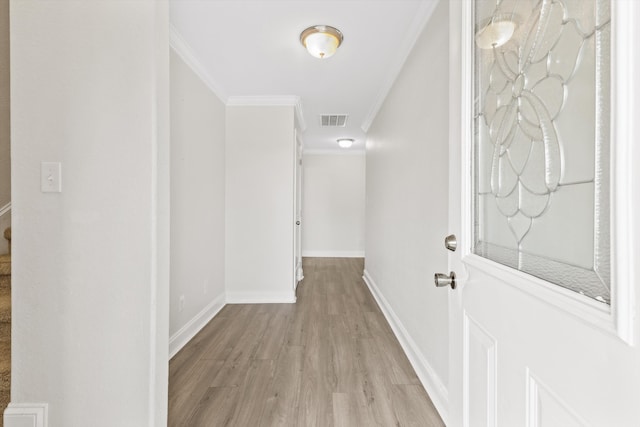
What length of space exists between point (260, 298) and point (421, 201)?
2.36 m

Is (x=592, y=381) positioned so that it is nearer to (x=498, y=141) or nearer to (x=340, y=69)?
(x=498, y=141)

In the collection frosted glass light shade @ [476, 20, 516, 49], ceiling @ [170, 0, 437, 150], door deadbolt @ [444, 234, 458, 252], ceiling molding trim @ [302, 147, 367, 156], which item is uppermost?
ceiling molding trim @ [302, 147, 367, 156]

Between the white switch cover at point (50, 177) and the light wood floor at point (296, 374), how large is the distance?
129 centimetres

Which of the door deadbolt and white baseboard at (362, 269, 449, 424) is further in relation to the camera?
white baseboard at (362, 269, 449, 424)

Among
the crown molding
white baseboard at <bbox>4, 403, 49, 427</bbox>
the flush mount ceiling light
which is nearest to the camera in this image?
white baseboard at <bbox>4, 403, 49, 427</bbox>

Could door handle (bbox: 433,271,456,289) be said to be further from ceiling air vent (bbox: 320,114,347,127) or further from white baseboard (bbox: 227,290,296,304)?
ceiling air vent (bbox: 320,114,347,127)

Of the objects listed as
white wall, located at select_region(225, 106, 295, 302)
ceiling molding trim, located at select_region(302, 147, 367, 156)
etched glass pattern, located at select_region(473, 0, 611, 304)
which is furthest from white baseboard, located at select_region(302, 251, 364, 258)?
etched glass pattern, located at select_region(473, 0, 611, 304)

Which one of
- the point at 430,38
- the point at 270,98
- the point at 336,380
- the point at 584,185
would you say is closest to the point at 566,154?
the point at 584,185

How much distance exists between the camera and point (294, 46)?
7.86ft

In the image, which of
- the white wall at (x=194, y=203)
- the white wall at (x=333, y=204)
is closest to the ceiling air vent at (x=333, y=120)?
the white wall at (x=194, y=203)

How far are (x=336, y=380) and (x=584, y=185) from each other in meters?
1.86

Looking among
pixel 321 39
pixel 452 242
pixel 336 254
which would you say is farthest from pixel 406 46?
pixel 336 254

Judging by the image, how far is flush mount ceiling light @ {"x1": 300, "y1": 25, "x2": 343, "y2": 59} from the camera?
84.0 inches

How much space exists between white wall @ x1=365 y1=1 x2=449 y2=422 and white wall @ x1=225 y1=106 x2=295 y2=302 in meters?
1.23
